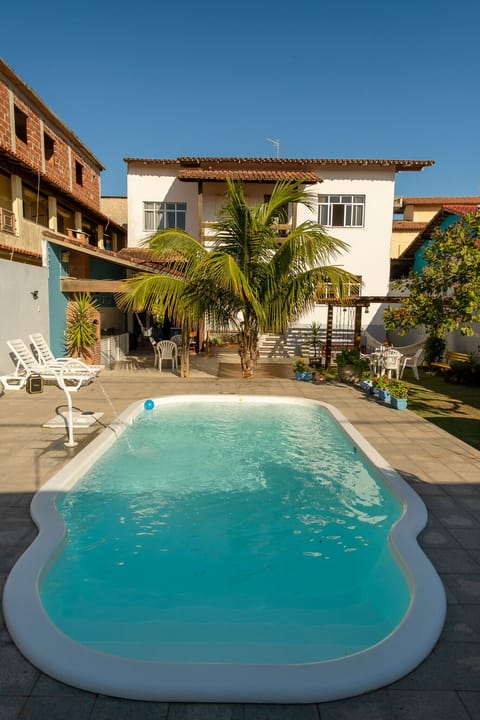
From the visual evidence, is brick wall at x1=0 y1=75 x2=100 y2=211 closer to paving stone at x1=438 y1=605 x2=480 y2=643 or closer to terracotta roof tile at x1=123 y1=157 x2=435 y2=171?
terracotta roof tile at x1=123 y1=157 x2=435 y2=171

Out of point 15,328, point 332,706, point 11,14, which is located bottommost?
point 332,706

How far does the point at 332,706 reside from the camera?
2527mm

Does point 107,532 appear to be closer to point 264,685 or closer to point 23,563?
point 23,563

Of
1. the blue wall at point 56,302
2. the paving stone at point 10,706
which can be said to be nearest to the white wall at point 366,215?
the blue wall at point 56,302

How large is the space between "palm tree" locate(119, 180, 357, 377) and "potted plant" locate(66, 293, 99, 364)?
3022 mm

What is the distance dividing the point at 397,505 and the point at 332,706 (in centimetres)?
306

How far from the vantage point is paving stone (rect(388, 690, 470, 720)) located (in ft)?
8.00

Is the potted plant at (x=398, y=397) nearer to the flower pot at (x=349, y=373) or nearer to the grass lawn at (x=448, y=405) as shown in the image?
the grass lawn at (x=448, y=405)

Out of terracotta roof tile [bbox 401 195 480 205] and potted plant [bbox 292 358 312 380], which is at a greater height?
terracotta roof tile [bbox 401 195 480 205]

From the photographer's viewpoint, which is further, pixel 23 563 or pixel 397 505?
pixel 397 505

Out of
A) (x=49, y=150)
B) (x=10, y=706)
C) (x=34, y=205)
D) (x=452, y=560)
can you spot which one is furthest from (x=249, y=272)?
(x=49, y=150)

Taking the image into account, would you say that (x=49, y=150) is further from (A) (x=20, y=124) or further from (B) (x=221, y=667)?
(B) (x=221, y=667)

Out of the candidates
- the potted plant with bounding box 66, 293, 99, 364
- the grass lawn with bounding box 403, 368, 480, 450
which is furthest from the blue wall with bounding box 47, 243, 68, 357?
the grass lawn with bounding box 403, 368, 480, 450

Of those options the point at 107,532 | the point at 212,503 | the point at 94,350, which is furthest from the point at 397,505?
the point at 94,350
